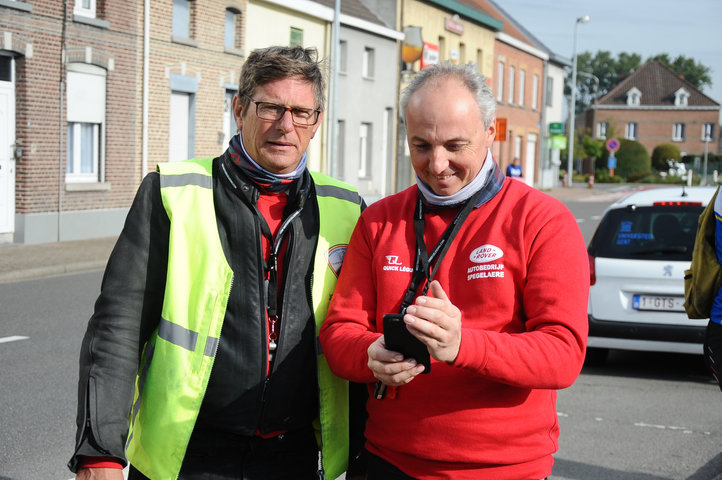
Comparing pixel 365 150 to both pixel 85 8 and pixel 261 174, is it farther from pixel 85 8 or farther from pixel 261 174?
pixel 261 174

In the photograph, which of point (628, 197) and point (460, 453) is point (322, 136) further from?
point (460, 453)

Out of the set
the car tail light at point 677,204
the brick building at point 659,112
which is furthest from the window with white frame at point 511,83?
the brick building at point 659,112

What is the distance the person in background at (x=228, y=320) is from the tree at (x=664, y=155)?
3532 inches

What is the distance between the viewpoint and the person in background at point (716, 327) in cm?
392

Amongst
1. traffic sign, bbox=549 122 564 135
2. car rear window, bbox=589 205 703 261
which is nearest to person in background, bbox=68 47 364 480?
car rear window, bbox=589 205 703 261

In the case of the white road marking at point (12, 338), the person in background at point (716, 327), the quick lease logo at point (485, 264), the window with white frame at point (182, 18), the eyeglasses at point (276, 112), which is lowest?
the white road marking at point (12, 338)

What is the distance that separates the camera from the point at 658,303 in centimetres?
814

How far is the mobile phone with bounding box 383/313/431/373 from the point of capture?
215cm

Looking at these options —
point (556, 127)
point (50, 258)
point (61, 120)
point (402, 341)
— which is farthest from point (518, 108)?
point (402, 341)

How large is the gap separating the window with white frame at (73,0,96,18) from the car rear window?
43.5ft

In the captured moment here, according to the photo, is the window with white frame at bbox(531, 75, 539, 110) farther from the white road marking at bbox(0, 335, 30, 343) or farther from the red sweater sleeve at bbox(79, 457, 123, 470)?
the red sweater sleeve at bbox(79, 457, 123, 470)

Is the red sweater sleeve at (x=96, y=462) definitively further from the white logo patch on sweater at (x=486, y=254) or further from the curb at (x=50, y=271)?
the curb at (x=50, y=271)

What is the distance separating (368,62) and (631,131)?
→ 6986 centimetres

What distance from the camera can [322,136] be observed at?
28.6 metres
